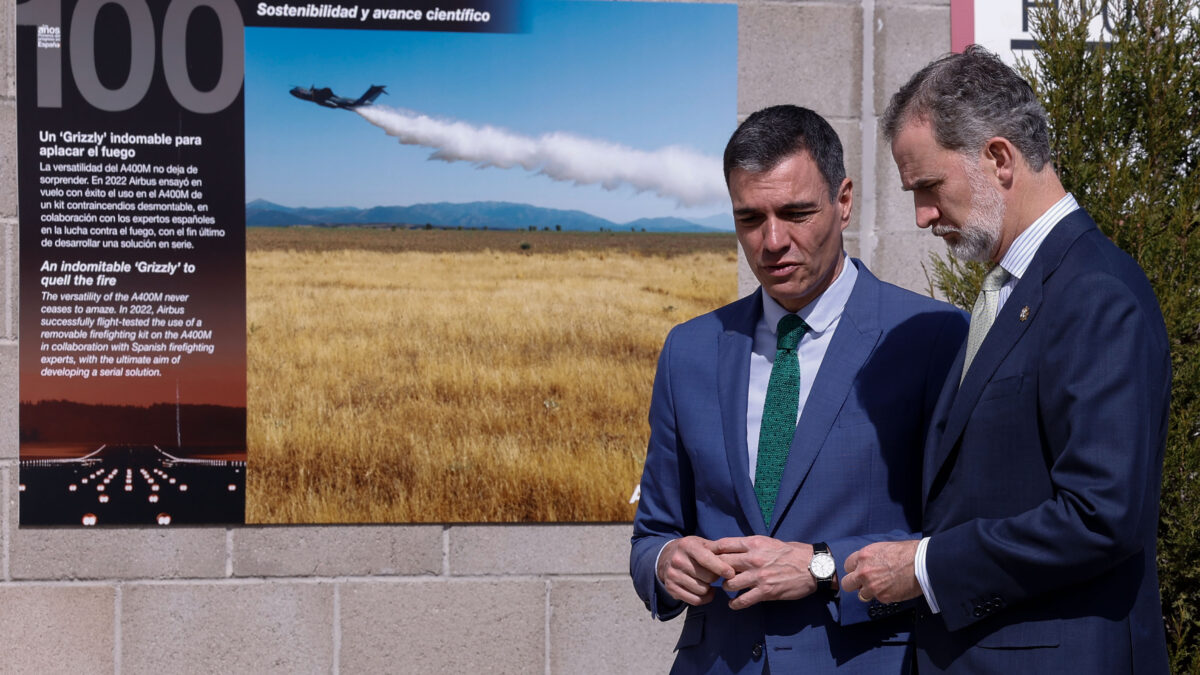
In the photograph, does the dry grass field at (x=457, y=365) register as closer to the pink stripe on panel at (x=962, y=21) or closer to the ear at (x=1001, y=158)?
the pink stripe on panel at (x=962, y=21)

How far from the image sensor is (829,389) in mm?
1845

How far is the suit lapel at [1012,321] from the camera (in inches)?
60.9

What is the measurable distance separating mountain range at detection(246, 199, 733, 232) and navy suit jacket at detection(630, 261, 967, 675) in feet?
7.22

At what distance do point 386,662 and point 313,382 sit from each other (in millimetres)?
1075

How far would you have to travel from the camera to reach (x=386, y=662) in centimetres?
393

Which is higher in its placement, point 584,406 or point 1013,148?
point 1013,148

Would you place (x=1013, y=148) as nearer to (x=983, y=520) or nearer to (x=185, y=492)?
(x=983, y=520)

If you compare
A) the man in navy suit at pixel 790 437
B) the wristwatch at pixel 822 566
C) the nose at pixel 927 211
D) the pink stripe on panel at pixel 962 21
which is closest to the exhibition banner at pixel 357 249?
the pink stripe on panel at pixel 962 21

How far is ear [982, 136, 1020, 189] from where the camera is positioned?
161cm

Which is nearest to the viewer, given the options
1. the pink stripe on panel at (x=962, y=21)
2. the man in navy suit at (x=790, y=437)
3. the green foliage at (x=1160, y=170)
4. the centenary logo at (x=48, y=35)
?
the man in navy suit at (x=790, y=437)

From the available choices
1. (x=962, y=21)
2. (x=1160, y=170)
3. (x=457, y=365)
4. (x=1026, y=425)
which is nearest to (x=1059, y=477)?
(x=1026, y=425)

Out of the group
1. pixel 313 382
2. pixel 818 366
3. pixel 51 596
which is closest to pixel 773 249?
pixel 818 366

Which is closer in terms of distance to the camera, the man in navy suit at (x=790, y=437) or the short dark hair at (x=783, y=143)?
the man in navy suit at (x=790, y=437)

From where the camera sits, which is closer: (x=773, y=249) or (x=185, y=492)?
(x=773, y=249)
